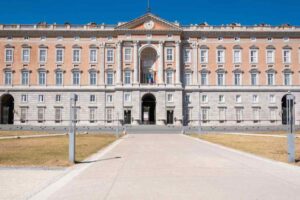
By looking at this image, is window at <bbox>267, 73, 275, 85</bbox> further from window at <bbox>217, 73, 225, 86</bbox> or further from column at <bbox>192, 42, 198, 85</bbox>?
column at <bbox>192, 42, 198, 85</bbox>


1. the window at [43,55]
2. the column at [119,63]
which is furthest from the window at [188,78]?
the window at [43,55]

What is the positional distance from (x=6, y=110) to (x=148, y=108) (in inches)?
1126

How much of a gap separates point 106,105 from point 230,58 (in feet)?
88.0

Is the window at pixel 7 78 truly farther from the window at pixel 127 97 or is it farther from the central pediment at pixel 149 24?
the central pediment at pixel 149 24

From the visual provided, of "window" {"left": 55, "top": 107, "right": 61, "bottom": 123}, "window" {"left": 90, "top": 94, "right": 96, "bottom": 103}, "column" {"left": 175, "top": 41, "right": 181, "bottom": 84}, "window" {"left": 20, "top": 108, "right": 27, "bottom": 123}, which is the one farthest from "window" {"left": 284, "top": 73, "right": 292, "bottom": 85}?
"window" {"left": 20, "top": 108, "right": 27, "bottom": 123}

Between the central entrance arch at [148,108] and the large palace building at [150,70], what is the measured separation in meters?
0.20

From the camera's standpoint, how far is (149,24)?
249ft

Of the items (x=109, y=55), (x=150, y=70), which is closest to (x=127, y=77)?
(x=150, y=70)

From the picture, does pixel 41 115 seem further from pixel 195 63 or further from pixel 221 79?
pixel 221 79

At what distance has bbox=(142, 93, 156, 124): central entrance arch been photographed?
75.8 metres

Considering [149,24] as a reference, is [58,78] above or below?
below

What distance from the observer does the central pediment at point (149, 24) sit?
7538 cm

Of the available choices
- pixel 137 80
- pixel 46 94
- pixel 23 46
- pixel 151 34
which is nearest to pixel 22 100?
pixel 46 94

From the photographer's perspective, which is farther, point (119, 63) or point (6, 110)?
point (6, 110)
